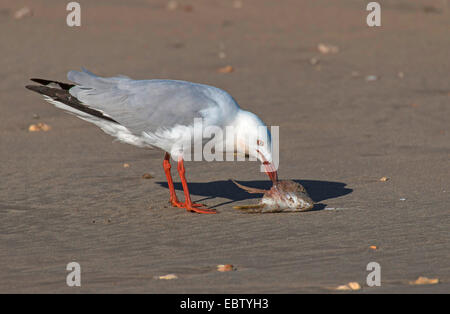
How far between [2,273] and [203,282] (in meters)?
1.32

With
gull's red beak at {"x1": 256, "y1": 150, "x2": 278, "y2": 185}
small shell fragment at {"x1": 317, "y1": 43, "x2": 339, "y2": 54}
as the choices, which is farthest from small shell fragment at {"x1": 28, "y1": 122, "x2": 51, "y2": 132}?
small shell fragment at {"x1": 317, "y1": 43, "x2": 339, "y2": 54}

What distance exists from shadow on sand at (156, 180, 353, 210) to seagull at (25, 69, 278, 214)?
1.43ft

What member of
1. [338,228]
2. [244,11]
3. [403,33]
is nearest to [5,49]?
[244,11]

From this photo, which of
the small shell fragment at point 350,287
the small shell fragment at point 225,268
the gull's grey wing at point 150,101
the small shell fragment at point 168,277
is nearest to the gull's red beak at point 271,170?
the gull's grey wing at point 150,101

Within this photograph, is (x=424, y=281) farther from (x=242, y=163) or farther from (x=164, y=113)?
(x=242, y=163)

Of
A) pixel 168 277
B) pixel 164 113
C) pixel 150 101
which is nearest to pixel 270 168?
pixel 164 113

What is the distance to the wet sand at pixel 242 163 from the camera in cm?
533

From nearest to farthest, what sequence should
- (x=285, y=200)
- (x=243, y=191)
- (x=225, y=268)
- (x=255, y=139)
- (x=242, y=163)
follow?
(x=225, y=268), (x=285, y=200), (x=255, y=139), (x=243, y=191), (x=242, y=163)

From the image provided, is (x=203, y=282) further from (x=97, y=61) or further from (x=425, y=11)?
(x=425, y=11)

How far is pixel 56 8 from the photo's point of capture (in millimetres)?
16609

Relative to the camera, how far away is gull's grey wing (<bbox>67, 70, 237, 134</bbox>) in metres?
6.91

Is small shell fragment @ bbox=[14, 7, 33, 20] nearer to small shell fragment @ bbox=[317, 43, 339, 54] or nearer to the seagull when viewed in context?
small shell fragment @ bbox=[317, 43, 339, 54]

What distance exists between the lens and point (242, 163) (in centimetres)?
861

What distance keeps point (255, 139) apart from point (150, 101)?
986mm
